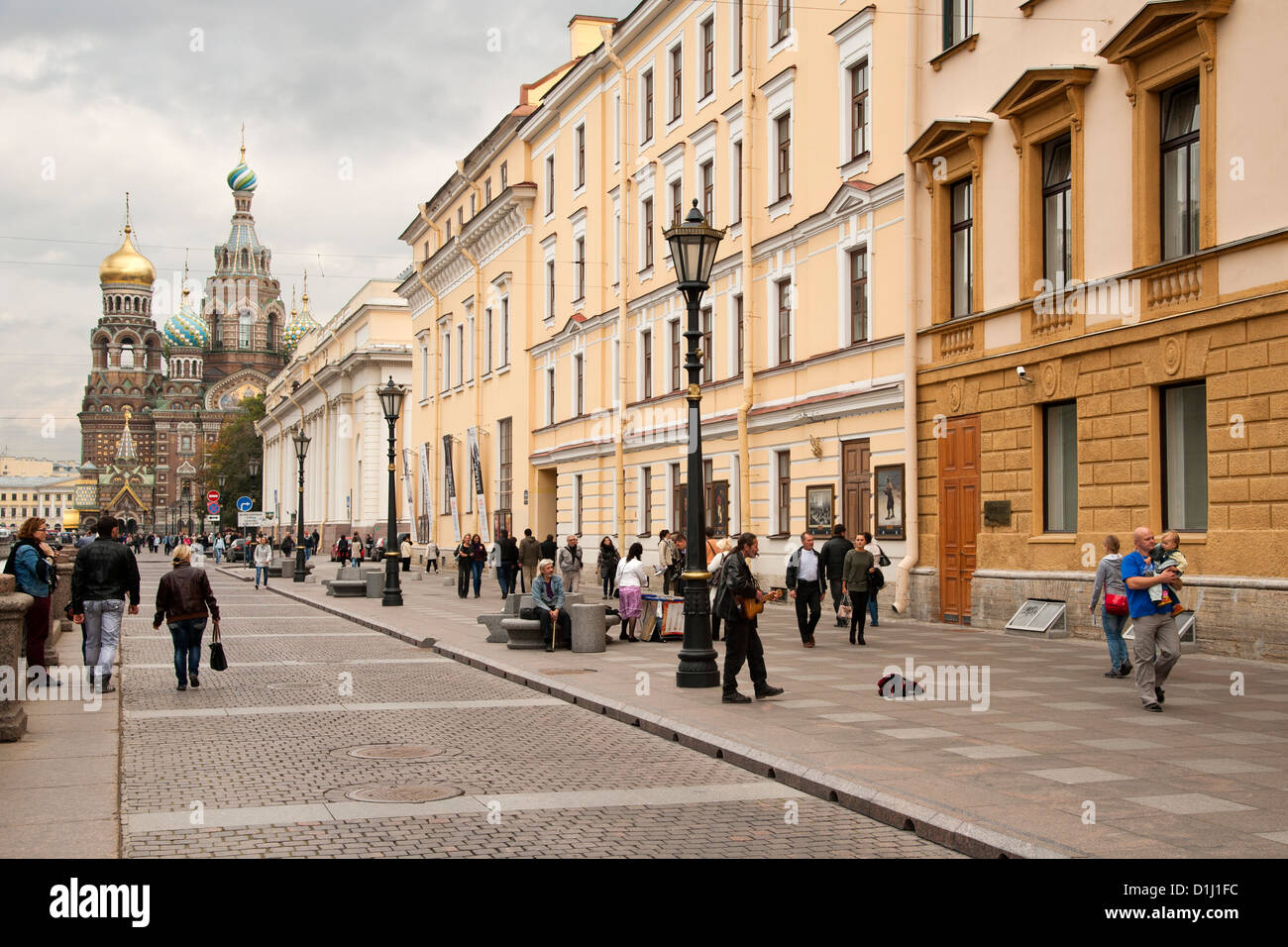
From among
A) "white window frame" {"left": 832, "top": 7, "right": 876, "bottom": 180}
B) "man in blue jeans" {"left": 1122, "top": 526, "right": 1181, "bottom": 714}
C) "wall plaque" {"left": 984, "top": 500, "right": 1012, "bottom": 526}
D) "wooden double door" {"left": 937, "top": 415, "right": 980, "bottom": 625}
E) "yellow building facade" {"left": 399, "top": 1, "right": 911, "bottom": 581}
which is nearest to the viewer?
"man in blue jeans" {"left": 1122, "top": 526, "right": 1181, "bottom": 714}

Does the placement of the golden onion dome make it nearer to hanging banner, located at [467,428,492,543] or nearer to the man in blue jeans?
hanging banner, located at [467,428,492,543]

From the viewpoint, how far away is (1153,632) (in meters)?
12.2

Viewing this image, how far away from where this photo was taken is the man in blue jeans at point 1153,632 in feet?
39.6

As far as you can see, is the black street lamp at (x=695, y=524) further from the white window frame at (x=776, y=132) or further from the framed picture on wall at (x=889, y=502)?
the white window frame at (x=776, y=132)

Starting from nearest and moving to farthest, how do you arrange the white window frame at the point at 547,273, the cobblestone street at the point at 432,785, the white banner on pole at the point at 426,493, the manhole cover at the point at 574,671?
the cobblestone street at the point at 432,785
the manhole cover at the point at 574,671
the white window frame at the point at 547,273
the white banner on pole at the point at 426,493

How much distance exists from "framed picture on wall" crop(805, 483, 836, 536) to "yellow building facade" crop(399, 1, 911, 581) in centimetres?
4

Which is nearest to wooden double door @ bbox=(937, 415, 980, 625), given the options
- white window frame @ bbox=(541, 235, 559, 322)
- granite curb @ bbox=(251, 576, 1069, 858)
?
granite curb @ bbox=(251, 576, 1069, 858)

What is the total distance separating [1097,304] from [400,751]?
41.1 feet

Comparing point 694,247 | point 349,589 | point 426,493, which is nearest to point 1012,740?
point 694,247

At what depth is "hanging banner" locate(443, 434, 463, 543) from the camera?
53.9 meters

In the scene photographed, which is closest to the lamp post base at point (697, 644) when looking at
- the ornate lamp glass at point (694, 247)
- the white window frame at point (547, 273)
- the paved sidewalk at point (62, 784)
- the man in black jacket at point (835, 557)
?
the ornate lamp glass at point (694, 247)

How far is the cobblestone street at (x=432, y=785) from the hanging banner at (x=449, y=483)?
38.0m
